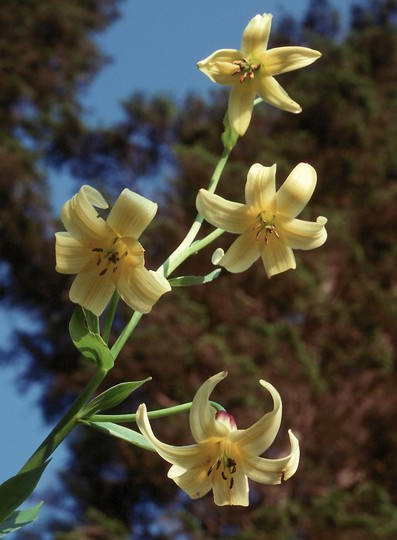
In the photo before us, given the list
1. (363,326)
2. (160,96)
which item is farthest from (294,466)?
(160,96)

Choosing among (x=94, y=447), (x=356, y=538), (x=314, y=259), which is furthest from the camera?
(x=94, y=447)

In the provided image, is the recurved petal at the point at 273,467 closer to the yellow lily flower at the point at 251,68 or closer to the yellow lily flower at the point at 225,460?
the yellow lily flower at the point at 225,460

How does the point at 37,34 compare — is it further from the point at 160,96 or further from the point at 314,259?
the point at 314,259

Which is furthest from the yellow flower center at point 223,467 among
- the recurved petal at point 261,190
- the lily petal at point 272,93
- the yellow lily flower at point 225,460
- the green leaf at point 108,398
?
the lily petal at point 272,93

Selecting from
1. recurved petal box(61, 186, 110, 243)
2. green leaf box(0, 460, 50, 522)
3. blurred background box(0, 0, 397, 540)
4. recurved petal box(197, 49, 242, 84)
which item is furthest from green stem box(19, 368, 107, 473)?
blurred background box(0, 0, 397, 540)

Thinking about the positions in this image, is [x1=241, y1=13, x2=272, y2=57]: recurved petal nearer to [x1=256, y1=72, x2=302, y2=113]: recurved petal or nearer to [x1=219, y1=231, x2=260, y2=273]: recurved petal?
[x1=256, y1=72, x2=302, y2=113]: recurved petal
